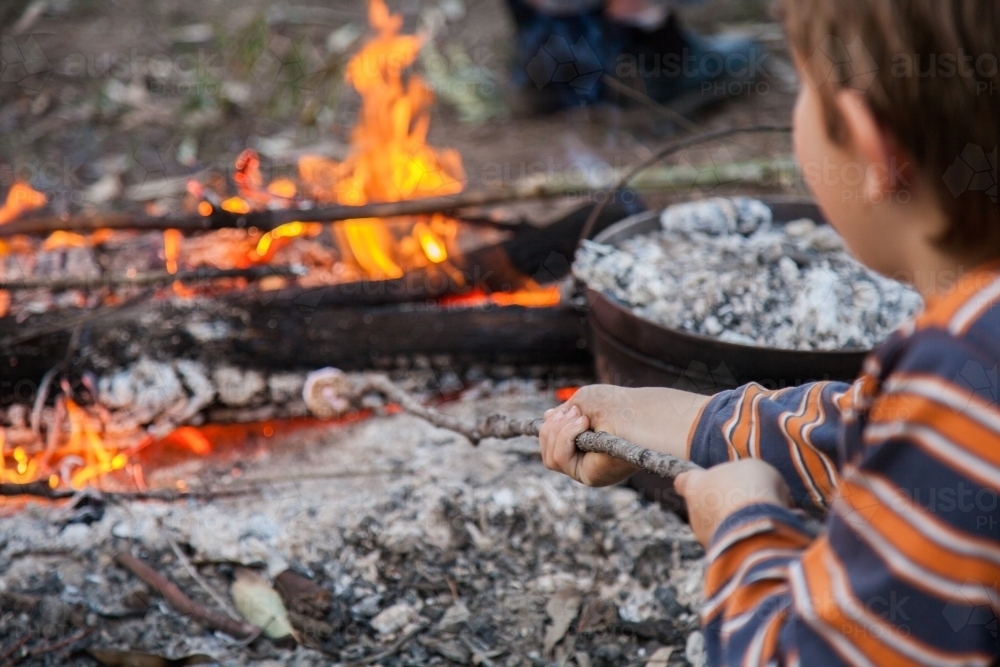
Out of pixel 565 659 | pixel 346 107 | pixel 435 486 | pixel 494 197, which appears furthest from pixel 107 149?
pixel 565 659

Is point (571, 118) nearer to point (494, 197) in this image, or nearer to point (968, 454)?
point (494, 197)

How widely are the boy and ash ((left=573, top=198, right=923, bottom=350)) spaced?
1.25m

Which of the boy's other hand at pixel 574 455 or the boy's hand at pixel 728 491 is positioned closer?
the boy's hand at pixel 728 491

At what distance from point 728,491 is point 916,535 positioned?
282 millimetres

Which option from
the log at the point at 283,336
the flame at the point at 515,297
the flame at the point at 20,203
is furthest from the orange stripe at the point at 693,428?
the flame at the point at 20,203

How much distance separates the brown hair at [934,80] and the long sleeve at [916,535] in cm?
15

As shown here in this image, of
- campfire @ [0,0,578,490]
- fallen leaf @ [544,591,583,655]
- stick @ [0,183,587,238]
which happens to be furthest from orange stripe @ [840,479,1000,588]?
stick @ [0,183,587,238]

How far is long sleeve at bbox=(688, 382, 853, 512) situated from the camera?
152 cm

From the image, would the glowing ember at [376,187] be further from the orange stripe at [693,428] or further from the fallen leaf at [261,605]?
the orange stripe at [693,428]

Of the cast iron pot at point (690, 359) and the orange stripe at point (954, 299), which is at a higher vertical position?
Answer: the orange stripe at point (954, 299)

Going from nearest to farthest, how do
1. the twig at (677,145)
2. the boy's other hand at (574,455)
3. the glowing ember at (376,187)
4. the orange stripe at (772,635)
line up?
the orange stripe at (772,635)
the boy's other hand at (574,455)
the twig at (677,145)
the glowing ember at (376,187)

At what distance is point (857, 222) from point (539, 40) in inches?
219

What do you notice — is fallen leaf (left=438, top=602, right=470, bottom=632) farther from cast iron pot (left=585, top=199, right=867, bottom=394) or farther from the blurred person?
the blurred person

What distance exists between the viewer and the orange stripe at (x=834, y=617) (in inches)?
42.9
